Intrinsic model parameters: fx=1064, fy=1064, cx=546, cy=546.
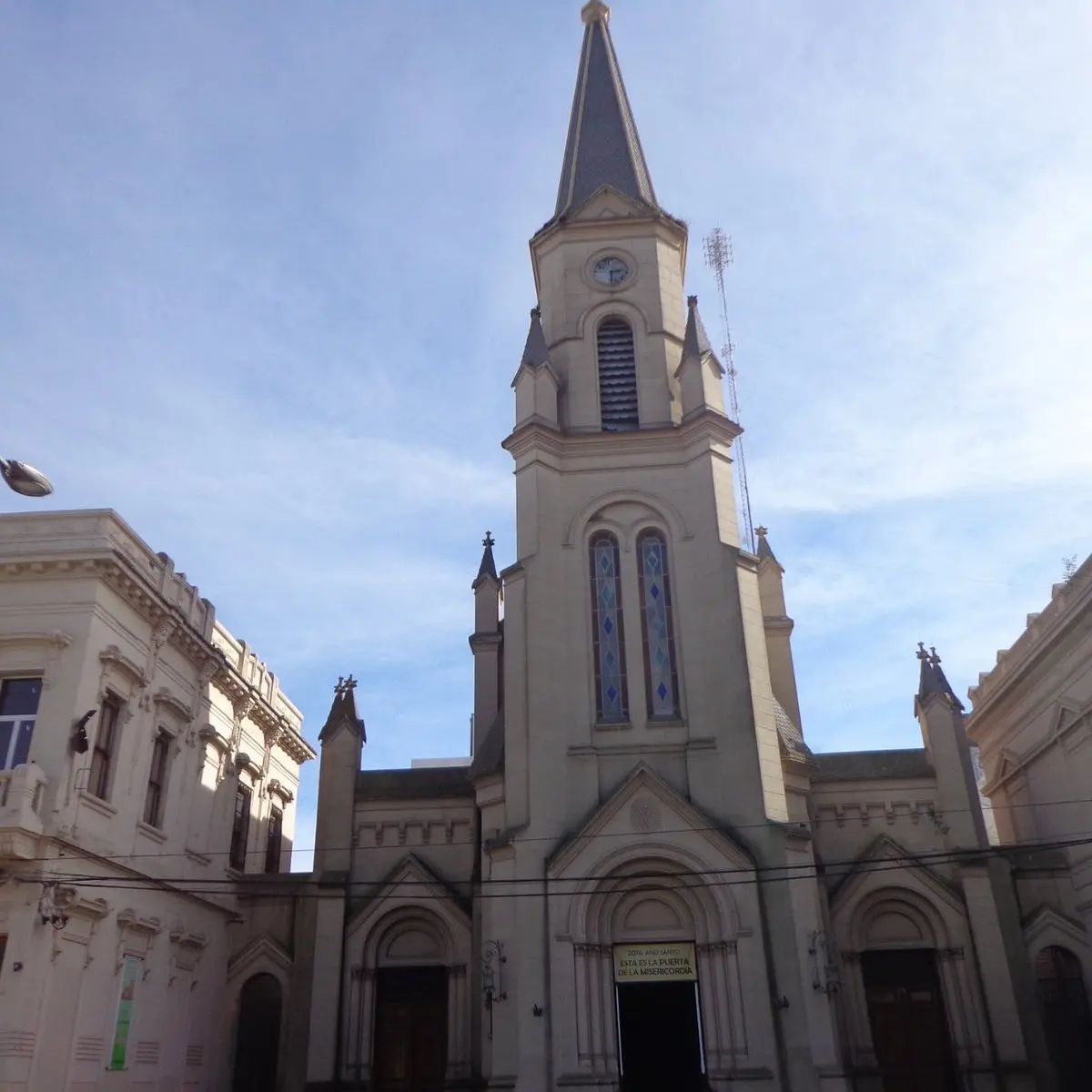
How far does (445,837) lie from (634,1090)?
730cm

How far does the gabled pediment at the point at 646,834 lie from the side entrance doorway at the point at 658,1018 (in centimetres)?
183

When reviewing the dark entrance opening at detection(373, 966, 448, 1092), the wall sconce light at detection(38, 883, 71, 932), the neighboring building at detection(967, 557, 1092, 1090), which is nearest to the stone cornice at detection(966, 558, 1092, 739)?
the neighboring building at detection(967, 557, 1092, 1090)

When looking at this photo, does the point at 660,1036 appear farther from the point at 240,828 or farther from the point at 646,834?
the point at 240,828

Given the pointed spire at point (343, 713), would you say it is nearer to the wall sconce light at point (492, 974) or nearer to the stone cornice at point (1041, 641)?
the wall sconce light at point (492, 974)

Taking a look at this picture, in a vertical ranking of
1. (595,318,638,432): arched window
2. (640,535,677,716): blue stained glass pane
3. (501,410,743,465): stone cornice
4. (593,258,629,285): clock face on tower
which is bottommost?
(640,535,677,716): blue stained glass pane

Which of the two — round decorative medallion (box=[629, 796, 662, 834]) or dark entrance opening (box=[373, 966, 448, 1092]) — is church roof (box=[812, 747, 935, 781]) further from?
dark entrance opening (box=[373, 966, 448, 1092])

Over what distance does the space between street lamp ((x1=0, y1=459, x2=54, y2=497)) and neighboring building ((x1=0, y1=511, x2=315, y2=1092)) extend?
786 centimetres

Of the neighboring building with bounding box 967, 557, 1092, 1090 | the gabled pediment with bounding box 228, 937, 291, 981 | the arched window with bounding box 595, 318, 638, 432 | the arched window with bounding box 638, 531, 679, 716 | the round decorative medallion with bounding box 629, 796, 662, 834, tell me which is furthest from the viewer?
the arched window with bounding box 595, 318, 638, 432

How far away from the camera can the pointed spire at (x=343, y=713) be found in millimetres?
27578

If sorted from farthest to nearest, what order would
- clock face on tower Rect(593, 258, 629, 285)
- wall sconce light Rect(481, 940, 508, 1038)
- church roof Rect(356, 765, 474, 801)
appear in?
clock face on tower Rect(593, 258, 629, 285), church roof Rect(356, 765, 474, 801), wall sconce light Rect(481, 940, 508, 1038)

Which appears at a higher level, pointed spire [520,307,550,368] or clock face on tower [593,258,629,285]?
clock face on tower [593,258,629,285]

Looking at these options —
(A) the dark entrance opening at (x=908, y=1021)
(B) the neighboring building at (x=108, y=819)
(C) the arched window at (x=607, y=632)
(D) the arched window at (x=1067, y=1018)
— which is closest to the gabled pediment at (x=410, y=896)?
(B) the neighboring building at (x=108, y=819)

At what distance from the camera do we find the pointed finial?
127 ft

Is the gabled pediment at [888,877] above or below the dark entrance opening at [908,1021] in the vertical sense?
above
